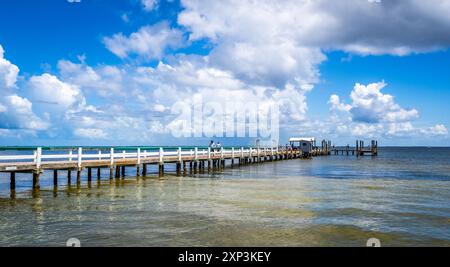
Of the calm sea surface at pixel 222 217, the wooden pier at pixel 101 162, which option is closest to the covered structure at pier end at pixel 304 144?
the wooden pier at pixel 101 162

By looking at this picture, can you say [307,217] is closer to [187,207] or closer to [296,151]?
[187,207]

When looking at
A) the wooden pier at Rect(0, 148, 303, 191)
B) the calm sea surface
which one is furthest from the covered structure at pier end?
the calm sea surface

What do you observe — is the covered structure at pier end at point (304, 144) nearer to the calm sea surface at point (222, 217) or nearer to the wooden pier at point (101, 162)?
the wooden pier at point (101, 162)

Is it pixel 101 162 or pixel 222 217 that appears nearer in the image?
pixel 222 217

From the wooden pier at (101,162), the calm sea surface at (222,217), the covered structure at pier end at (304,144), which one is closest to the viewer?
the calm sea surface at (222,217)

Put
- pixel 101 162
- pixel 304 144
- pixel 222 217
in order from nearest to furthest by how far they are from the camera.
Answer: pixel 222 217, pixel 101 162, pixel 304 144

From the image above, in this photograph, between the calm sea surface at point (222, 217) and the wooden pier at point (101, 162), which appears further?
the wooden pier at point (101, 162)

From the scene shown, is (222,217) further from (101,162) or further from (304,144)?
(304,144)

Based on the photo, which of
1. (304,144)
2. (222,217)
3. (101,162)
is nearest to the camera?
(222,217)

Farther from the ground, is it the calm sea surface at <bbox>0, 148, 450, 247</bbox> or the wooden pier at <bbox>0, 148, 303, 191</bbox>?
the wooden pier at <bbox>0, 148, 303, 191</bbox>

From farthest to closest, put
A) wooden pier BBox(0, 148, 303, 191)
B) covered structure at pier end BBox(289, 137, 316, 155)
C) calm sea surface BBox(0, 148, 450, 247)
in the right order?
covered structure at pier end BBox(289, 137, 316, 155), wooden pier BBox(0, 148, 303, 191), calm sea surface BBox(0, 148, 450, 247)

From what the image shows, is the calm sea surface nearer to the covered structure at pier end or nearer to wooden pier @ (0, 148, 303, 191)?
wooden pier @ (0, 148, 303, 191)

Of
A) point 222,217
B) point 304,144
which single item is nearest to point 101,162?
point 222,217
